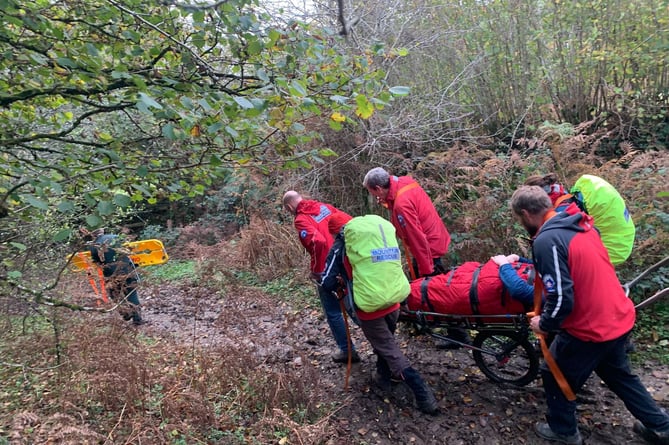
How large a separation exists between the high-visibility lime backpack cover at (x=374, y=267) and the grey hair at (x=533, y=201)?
3.73ft

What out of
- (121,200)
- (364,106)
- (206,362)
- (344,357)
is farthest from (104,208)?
(344,357)

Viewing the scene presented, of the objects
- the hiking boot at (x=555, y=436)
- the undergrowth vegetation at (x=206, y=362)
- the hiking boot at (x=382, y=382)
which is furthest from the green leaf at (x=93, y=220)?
the hiking boot at (x=555, y=436)

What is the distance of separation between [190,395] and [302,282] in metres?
4.42

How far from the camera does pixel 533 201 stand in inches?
118

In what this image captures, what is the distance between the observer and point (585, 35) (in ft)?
23.6

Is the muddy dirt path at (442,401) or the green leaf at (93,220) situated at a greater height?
the green leaf at (93,220)

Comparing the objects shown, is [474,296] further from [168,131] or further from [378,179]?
[168,131]

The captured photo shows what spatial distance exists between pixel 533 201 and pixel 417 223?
1.67 m

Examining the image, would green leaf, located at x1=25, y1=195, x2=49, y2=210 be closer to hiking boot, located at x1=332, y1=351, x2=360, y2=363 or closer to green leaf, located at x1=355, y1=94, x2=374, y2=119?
green leaf, located at x1=355, y1=94, x2=374, y2=119

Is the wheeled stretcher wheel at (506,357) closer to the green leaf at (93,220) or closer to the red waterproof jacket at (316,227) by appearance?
the red waterproof jacket at (316,227)

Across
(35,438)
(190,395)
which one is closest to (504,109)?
(190,395)

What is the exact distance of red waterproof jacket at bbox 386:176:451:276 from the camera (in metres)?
4.56

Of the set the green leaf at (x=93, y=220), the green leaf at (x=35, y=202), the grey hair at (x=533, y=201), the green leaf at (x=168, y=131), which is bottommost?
the grey hair at (x=533, y=201)

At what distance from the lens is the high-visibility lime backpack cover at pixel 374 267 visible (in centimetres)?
360
